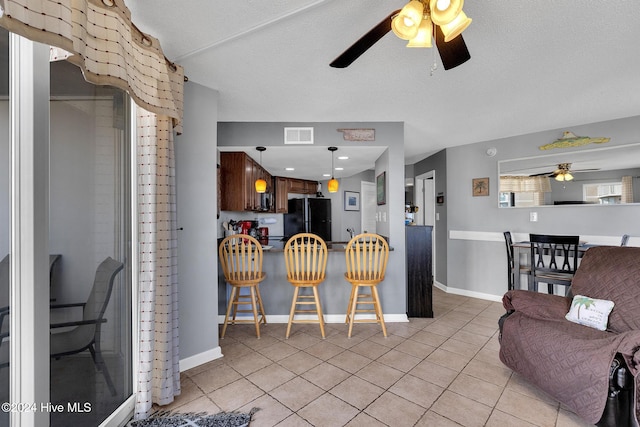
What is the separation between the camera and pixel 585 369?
139 centimetres

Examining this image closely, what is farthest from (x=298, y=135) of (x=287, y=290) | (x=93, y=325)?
(x=93, y=325)

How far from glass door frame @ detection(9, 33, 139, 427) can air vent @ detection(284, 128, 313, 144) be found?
2.14 m

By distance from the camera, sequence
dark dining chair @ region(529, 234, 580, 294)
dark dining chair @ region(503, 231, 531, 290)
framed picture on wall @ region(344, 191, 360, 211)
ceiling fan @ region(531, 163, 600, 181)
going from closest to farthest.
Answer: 1. dark dining chair @ region(529, 234, 580, 294)
2. dark dining chair @ region(503, 231, 531, 290)
3. ceiling fan @ region(531, 163, 600, 181)
4. framed picture on wall @ region(344, 191, 360, 211)

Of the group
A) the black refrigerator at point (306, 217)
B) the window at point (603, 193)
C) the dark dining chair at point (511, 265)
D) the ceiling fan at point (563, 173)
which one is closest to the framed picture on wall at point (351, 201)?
the black refrigerator at point (306, 217)

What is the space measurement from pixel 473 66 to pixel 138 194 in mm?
2475

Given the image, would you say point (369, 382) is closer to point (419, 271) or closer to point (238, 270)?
point (238, 270)

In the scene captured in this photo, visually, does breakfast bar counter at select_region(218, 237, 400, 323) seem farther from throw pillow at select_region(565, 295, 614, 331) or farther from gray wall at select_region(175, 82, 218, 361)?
throw pillow at select_region(565, 295, 614, 331)

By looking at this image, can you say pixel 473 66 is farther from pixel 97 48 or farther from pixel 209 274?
pixel 209 274

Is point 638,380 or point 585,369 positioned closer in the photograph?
point 638,380

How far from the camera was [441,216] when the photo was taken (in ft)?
14.6

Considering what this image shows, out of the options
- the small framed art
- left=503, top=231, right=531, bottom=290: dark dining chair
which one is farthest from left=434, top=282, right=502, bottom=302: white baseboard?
the small framed art

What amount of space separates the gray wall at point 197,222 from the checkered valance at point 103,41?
0.38 m

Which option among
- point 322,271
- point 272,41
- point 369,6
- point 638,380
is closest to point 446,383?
point 638,380

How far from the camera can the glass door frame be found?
0.98m
